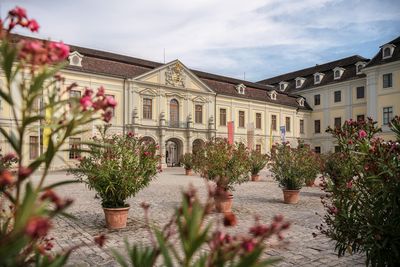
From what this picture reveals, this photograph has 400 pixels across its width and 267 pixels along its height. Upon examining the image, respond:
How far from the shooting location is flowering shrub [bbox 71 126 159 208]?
655 centimetres

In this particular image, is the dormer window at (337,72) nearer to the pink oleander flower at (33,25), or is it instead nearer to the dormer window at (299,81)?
the dormer window at (299,81)

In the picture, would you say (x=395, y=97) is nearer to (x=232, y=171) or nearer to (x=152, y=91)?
(x=152, y=91)

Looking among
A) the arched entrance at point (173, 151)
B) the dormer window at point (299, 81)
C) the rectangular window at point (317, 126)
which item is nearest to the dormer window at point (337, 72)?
the dormer window at point (299, 81)

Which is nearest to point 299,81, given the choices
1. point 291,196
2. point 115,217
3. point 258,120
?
point 258,120

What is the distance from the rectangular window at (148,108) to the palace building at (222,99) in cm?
9

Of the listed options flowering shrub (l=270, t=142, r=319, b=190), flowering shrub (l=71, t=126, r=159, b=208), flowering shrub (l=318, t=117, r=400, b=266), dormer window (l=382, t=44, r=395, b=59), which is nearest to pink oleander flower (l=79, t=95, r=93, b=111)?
flowering shrub (l=318, t=117, r=400, b=266)

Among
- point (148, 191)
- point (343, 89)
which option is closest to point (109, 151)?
A: point (148, 191)

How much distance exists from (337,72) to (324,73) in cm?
233

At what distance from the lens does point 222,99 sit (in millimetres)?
33906

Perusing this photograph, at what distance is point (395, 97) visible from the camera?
30422mm

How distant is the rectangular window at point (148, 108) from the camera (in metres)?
29.0

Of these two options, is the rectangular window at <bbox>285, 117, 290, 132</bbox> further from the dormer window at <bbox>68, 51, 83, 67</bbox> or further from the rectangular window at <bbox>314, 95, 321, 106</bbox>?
the dormer window at <bbox>68, 51, 83, 67</bbox>

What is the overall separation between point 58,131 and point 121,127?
26750mm

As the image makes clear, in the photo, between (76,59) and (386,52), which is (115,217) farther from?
→ (386,52)
